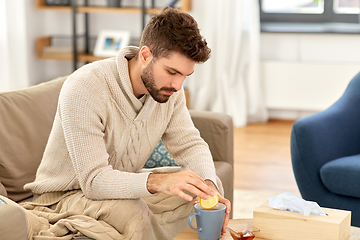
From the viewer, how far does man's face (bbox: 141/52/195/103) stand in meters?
1.41

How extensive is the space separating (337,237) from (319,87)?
3016mm

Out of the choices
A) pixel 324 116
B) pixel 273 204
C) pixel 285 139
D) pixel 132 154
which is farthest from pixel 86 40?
pixel 273 204

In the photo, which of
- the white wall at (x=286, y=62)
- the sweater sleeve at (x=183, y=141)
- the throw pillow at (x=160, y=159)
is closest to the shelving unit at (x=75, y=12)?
the white wall at (x=286, y=62)

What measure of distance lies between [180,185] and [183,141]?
38 cm

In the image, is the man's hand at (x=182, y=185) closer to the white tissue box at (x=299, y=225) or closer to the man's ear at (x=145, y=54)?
the white tissue box at (x=299, y=225)

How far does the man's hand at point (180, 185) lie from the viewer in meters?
1.29

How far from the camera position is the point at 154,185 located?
4.45 ft

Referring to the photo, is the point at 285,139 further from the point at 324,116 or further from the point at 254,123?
the point at 324,116

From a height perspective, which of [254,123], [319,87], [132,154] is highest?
[132,154]

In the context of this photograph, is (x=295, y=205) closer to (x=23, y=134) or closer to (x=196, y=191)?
(x=196, y=191)

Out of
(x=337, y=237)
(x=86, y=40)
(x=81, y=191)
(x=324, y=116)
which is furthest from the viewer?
(x=86, y=40)

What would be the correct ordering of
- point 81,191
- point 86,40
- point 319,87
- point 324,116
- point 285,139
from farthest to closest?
point 86,40
point 319,87
point 285,139
point 324,116
point 81,191

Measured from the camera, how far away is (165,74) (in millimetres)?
1437

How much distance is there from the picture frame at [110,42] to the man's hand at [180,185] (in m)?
3.03
